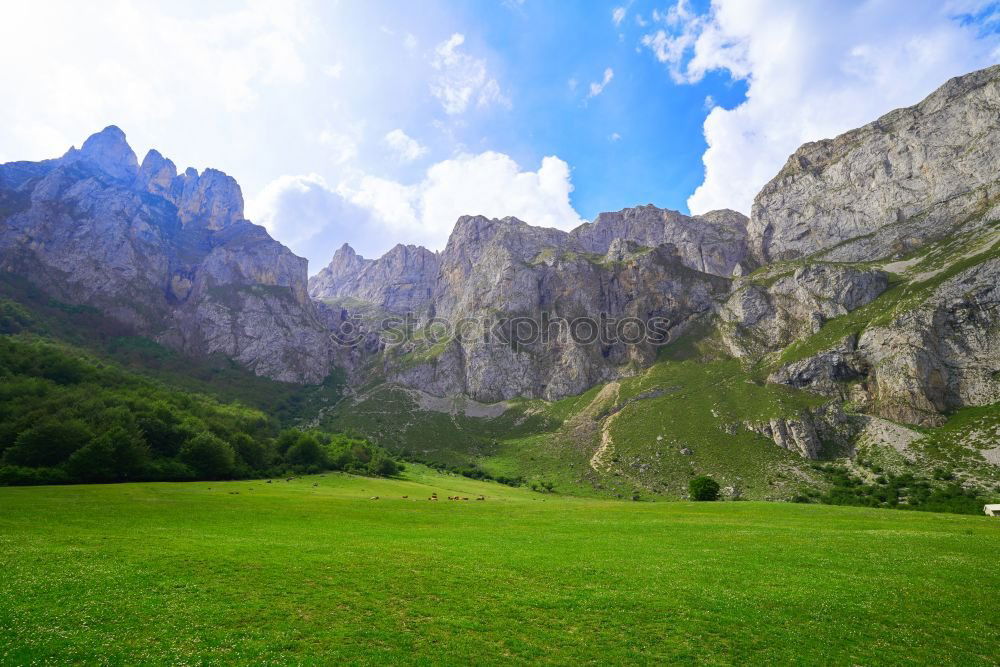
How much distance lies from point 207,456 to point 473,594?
88.9 meters

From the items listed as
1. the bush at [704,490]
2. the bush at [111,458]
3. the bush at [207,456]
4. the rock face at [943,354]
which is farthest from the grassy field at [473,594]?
the rock face at [943,354]

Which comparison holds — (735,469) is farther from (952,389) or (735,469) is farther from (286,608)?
(286,608)

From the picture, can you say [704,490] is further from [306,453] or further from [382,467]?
[306,453]

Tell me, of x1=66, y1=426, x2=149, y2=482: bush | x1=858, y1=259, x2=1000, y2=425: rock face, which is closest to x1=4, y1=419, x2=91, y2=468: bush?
x1=66, y1=426, x2=149, y2=482: bush

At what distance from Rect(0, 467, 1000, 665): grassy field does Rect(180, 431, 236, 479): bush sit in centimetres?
5275

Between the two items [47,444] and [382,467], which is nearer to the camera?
[47,444]

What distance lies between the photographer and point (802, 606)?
20.3 meters

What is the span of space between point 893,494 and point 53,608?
143285 mm

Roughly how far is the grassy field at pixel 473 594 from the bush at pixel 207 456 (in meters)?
52.8

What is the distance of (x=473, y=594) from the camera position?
69.1ft

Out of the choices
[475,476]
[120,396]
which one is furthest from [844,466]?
[120,396]

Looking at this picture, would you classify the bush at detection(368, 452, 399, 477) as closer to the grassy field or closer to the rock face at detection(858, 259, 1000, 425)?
the grassy field

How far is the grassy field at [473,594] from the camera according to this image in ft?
50.7

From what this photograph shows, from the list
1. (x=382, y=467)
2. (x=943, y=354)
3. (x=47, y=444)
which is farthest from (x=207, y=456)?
(x=943, y=354)
